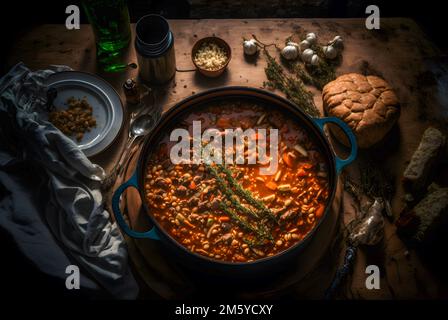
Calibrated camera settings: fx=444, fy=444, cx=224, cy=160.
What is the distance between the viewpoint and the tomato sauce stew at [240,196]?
2408mm

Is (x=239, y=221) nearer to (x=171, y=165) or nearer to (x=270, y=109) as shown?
(x=171, y=165)

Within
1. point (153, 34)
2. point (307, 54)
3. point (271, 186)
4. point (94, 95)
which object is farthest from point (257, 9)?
point (271, 186)

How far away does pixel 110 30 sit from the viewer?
2994 mm

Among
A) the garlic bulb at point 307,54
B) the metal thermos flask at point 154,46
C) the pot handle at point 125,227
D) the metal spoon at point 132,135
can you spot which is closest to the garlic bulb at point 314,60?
the garlic bulb at point 307,54

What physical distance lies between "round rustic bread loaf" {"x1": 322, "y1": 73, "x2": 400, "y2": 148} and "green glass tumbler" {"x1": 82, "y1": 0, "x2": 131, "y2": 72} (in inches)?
56.3

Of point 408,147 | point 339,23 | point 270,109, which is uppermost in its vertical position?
point 339,23

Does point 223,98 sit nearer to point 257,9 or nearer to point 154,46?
point 154,46

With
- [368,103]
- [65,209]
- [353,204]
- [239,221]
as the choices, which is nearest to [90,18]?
[65,209]

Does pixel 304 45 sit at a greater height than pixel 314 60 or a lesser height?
greater

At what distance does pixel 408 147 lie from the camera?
2865 mm

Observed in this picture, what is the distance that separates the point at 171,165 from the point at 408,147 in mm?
1526

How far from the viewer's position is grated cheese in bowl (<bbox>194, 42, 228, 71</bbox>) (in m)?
3.01

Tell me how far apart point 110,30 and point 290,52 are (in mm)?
1235

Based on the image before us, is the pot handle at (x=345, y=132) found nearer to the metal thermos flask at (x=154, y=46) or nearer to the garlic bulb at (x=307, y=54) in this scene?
the garlic bulb at (x=307, y=54)
